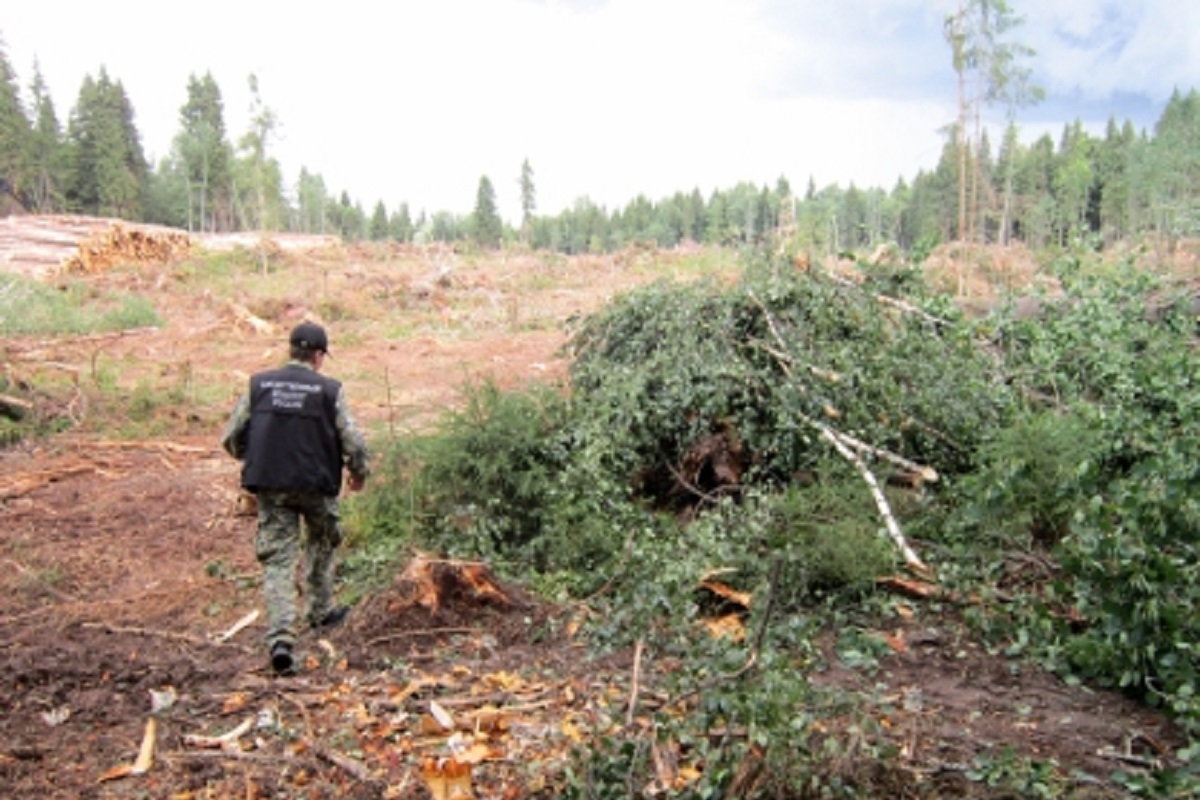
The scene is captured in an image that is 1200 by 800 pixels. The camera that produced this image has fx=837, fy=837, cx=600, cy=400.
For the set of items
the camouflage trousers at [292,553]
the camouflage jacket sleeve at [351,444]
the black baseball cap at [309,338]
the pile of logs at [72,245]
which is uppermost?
the pile of logs at [72,245]

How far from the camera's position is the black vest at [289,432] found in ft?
14.7

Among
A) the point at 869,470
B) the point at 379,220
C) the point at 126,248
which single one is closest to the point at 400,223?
→ the point at 379,220

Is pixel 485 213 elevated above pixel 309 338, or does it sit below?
above

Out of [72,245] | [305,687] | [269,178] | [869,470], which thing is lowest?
[305,687]

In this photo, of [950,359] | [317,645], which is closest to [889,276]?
[950,359]

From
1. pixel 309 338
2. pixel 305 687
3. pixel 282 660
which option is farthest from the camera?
pixel 309 338

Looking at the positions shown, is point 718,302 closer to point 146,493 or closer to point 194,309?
Result: point 146,493

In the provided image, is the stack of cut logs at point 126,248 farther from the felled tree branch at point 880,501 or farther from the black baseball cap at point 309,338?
the felled tree branch at point 880,501

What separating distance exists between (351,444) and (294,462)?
32 cm

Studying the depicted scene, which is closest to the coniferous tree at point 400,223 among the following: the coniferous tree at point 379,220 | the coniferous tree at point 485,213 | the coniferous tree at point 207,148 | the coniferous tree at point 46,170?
the coniferous tree at point 379,220

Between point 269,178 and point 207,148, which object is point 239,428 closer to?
point 269,178

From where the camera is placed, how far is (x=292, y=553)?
4.65 metres

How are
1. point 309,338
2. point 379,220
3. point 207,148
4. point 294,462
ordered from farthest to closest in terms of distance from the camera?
1. point 379,220
2. point 207,148
3. point 309,338
4. point 294,462

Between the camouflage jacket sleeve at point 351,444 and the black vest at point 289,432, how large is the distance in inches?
2.6
